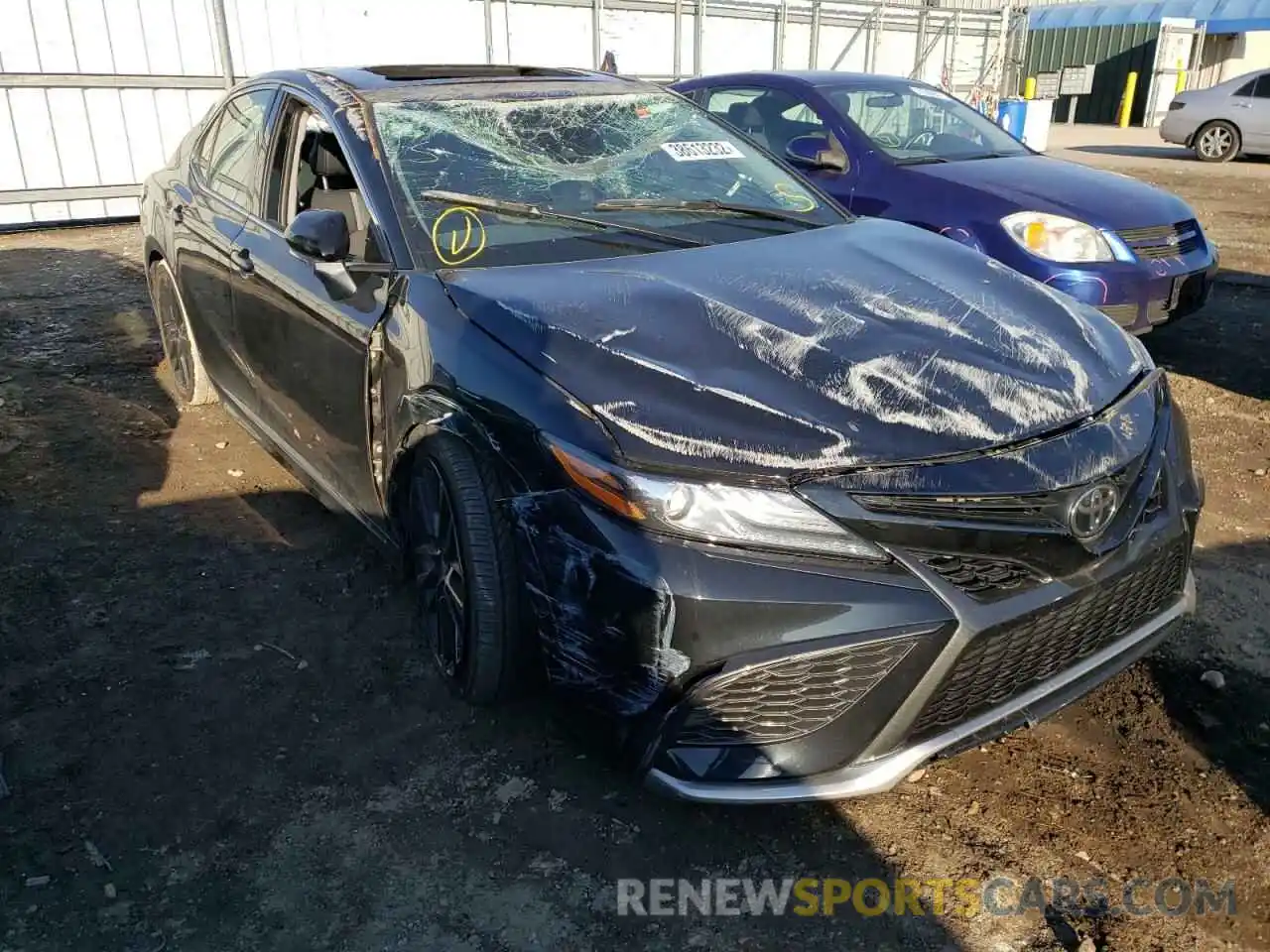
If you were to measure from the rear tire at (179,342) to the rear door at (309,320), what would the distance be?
3.58 feet

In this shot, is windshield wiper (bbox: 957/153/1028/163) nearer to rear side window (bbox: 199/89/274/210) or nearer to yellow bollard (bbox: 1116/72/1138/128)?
rear side window (bbox: 199/89/274/210)

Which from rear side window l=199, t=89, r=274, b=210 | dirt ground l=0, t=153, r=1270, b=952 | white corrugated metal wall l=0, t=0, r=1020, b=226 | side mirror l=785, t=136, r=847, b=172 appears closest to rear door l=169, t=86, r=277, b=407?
rear side window l=199, t=89, r=274, b=210

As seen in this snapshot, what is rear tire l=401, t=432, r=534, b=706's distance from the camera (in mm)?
2410

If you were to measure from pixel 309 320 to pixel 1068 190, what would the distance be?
415 cm

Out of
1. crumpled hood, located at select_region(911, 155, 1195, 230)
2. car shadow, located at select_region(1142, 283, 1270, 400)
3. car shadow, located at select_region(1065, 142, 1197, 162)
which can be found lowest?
car shadow, located at select_region(1065, 142, 1197, 162)

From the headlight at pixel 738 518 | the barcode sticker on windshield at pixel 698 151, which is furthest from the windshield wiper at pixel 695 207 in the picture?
the headlight at pixel 738 518

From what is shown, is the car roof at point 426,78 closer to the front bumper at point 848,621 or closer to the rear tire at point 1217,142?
the front bumper at point 848,621

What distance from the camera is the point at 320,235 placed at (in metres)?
2.83

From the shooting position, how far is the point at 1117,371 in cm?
250

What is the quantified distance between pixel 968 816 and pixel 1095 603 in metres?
0.61

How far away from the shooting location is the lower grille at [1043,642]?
2.04 metres

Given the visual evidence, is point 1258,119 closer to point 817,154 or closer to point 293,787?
point 817,154

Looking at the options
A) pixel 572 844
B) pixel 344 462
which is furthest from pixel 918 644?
pixel 344 462

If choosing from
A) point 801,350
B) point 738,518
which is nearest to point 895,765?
point 738,518
